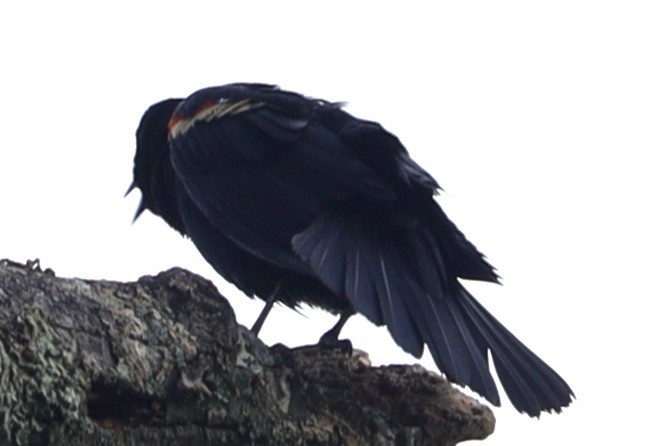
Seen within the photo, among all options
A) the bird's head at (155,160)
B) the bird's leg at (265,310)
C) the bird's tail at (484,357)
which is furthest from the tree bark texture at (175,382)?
the bird's head at (155,160)

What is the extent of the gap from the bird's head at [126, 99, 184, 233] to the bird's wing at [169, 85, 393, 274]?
5.6 inches

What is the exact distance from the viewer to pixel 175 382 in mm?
2467

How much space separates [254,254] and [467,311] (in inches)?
27.9

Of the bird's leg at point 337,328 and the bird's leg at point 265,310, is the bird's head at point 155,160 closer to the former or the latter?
the bird's leg at point 265,310

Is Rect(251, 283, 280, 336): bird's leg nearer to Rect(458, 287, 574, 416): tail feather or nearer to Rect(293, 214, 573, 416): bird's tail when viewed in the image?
Rect(293, 214, 573, 416): bird's tail

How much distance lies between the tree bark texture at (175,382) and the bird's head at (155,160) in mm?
1618

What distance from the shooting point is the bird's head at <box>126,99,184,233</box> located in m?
4.45

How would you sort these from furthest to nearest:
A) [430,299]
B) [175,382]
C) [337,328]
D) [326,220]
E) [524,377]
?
1. [337,328]
2. [326,220]
3. [430,299]
4. [524,377]
5. [175,382]

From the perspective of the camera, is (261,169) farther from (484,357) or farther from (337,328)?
(484,357)

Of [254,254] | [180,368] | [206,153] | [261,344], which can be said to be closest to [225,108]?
[206,153]

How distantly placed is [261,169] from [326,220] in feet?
1.34

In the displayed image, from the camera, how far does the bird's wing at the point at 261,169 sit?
12.5ft

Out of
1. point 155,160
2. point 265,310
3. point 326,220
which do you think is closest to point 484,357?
point 326,220

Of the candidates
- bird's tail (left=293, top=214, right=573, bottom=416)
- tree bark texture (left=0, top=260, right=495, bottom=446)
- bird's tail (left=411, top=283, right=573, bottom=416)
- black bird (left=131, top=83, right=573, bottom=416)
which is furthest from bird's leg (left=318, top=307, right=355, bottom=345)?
tree bark texture (left=0, top=260, right=495, bottom=446)
